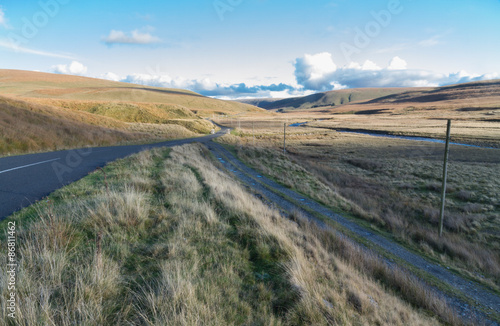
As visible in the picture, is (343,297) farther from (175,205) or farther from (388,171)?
(388,171)

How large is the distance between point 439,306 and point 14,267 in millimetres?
7387

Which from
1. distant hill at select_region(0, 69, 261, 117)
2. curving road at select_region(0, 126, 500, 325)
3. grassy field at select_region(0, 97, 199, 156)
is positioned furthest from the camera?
distant hill at select_region(0, 69, 261, 117)

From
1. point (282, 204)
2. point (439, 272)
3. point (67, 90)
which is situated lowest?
point (439, 272)

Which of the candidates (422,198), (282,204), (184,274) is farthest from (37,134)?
(422,198)

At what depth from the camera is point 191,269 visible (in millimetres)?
3689

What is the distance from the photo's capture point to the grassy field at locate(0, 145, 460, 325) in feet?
9.28

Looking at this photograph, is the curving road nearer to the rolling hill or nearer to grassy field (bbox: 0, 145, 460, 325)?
grassy field (bbox: 0, 145, 460, 325)

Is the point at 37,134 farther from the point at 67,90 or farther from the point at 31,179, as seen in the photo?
the point at 67,90

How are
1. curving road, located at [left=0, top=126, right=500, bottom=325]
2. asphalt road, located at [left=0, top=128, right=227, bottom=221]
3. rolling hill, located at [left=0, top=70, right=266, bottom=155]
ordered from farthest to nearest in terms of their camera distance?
1. rolling hill, located at [left=0, top=70, right=266, bottom=155]
2. asphalt road, located at [left=0, top=128, right=227, bottom=221]
3. curving road, located at [left=0, top=126, right=500, bottom=325]

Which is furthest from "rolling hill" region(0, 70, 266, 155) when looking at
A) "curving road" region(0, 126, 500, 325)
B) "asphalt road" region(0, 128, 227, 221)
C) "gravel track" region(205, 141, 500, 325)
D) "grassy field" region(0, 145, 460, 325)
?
"gravel track" region(205, 141, 500, 325)

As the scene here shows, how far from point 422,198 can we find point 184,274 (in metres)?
22.4

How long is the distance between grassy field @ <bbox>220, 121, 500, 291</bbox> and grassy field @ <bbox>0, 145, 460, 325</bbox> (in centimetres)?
606

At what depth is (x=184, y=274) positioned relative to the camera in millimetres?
3449

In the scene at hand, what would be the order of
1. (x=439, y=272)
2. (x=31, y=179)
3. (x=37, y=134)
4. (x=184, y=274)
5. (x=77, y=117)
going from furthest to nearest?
(x=77, y=117)
(x=37, y=134)
(x=31, y=179)
(x=439, y=272)
(x=184, y=274)
